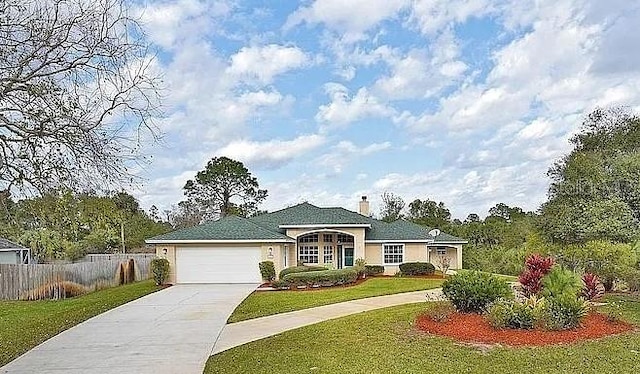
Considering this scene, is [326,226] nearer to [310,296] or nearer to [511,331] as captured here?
[310,296]

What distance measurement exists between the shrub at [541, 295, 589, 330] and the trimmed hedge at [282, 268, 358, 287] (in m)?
13.3

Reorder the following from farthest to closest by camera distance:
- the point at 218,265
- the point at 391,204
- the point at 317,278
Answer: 1. the point at 391,204
2. the point at 218,265
3. the point at 317,278

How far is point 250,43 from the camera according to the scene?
17266mm

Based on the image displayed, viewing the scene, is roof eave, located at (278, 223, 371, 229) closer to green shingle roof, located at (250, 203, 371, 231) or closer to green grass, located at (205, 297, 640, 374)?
green shingle roof, located at (250, 203, 371, 231)

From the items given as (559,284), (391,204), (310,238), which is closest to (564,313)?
(559,284)

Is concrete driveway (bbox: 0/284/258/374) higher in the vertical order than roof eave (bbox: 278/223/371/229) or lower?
lower

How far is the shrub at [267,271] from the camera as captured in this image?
2631cm

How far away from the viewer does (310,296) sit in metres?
20.0

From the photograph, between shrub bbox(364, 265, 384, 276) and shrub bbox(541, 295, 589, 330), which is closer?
shrub bbox(541, 295, 589, 330)

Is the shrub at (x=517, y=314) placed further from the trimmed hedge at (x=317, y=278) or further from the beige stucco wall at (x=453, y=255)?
the beige stucco wall at (x=453, y=255)

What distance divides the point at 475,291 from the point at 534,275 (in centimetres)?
150

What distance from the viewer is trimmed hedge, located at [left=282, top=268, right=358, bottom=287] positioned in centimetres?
2362

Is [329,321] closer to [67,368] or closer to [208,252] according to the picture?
[67,368]

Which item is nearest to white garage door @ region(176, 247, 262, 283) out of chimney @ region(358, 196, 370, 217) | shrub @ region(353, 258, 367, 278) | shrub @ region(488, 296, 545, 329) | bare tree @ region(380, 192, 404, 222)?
shrub @ region(353, 258, 367, 278)
